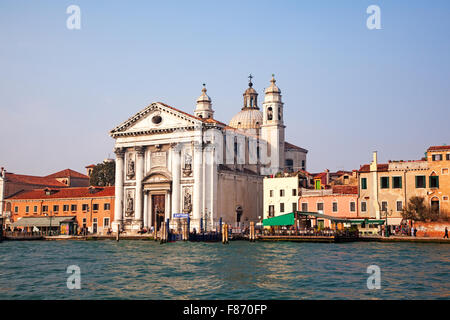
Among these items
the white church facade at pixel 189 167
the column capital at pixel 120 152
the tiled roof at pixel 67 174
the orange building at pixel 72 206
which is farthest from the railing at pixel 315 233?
the tiled roof at pixel 67 174

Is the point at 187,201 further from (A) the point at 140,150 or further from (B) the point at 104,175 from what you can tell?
(B) the point at 104,175

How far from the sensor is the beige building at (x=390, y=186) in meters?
40.4

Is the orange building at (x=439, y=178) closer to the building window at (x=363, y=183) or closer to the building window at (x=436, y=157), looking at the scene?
the building window at (x=436, y=157)

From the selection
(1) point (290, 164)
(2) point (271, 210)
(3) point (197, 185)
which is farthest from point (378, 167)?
(1) point (290, 164)

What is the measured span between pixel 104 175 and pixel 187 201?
25.8 metres

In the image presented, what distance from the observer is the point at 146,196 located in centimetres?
5128

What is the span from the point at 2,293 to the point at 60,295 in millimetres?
1865

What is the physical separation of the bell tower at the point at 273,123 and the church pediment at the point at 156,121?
33.6 feet

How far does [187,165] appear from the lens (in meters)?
49.1

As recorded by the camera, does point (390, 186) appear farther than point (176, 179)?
No

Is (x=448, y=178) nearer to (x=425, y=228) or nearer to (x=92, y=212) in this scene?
(x=425, y=228)
